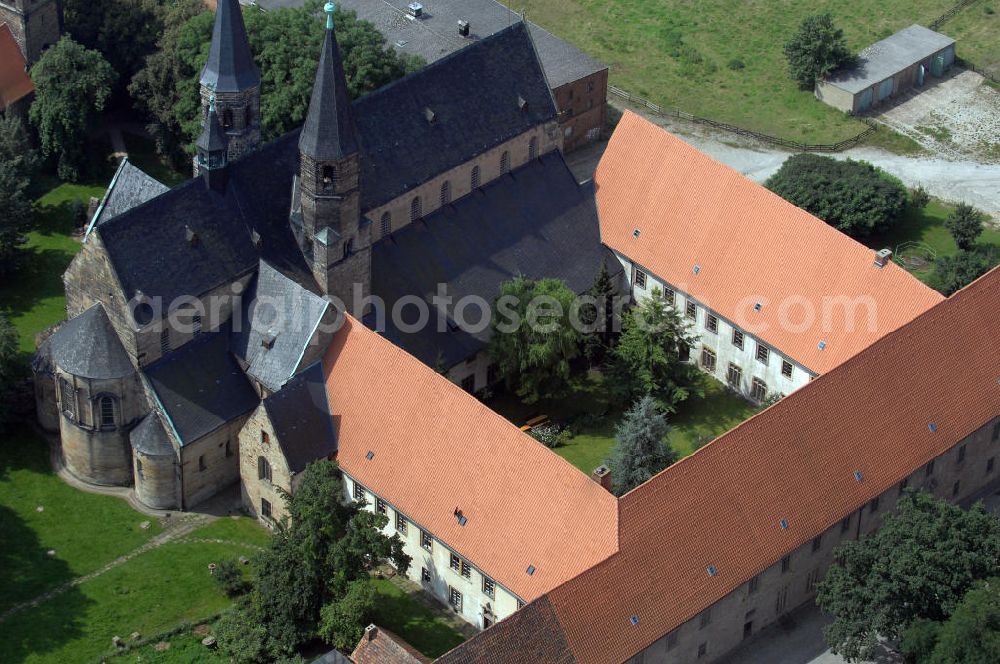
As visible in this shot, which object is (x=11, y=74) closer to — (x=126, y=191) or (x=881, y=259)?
(x=126, y=191)

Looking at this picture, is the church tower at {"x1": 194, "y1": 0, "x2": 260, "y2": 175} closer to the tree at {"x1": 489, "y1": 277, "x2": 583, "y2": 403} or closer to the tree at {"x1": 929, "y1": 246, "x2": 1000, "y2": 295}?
the tree at {"x1": 489, "y1": 277, "x2": 583, "y2": 403}

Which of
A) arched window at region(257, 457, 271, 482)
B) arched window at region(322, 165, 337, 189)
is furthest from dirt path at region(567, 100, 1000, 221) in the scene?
arched window at region(257, 457, 271, 482)

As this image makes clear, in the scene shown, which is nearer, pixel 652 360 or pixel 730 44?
pixel 652 360

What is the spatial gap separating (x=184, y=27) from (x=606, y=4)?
43.3 m

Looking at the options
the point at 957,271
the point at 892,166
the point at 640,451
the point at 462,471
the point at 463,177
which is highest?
the point at 463,177

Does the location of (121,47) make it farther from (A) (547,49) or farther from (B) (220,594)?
(B) (220,594)

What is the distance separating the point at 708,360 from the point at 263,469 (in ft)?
96.6

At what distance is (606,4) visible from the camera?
156m

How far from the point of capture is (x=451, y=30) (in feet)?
451

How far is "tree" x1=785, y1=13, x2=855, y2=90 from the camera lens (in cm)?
14125

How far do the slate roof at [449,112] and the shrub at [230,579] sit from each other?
22.3 meters

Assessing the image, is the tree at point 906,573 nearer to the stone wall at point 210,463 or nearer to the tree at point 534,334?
the tree at point 534,334

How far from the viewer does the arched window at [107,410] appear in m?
99.3

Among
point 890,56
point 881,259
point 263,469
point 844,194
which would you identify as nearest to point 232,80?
point 263,469
